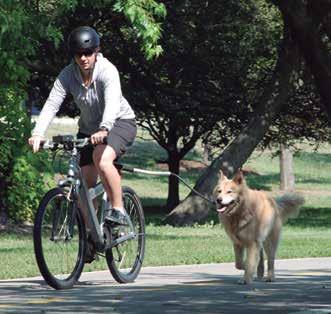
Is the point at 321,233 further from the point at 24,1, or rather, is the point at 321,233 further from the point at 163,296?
the point at 163,296

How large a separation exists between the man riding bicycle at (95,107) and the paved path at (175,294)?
3.11 ft

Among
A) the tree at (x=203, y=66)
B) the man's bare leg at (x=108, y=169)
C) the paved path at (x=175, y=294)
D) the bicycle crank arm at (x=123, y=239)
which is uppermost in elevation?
the tree at (x=203, y=66)

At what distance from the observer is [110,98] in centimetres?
984

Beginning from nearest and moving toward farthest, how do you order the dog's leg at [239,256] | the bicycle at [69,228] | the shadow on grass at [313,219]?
the bicycle at [69,228] → the dog's leg at [239,256] → the shadow on grass at [313,219]

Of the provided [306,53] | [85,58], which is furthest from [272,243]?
[306,53]

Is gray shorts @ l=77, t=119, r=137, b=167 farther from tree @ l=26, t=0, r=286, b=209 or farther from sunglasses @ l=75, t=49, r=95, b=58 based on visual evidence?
tree @ l=26, t=0, r=286, b=209

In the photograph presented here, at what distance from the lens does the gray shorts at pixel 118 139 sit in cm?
1001

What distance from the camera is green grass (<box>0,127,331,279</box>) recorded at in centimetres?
1390

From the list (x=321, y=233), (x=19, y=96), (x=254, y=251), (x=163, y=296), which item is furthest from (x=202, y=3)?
(x=163, y=296)

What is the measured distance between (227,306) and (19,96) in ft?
39.4

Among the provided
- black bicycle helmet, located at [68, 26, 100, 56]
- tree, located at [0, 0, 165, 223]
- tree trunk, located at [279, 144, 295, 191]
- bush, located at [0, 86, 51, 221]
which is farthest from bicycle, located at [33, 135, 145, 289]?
tree trunk, located at [279, 144, 295, 191]

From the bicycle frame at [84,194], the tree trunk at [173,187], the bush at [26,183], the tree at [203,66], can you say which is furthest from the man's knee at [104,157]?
the tree trunk at [173,187]

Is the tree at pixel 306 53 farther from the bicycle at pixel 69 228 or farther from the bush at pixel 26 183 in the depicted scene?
the bush at pixel 26 183

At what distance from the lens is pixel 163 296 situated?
9.35 m
